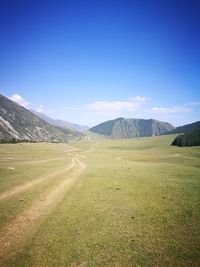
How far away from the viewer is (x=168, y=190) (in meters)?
24.7

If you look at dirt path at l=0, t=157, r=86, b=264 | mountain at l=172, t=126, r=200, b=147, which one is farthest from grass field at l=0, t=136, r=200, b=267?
mountain at l=172, t=126, r=200, b=147

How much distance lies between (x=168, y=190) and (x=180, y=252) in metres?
14.0

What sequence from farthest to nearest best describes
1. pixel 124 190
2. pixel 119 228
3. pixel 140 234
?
pixel 124 190 < pixel 119 228 < pixel 140 234

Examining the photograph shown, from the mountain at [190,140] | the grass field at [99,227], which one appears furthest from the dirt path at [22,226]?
the mountain at [190,140]

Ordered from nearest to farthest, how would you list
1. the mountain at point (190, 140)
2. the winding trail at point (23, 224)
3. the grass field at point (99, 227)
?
1. the grass field at point (99, 227)
2. the winding trail at point (23, 224)
3. the mountain at point (190, 140)

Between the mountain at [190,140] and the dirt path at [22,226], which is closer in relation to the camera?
the dirt path at [22,226]

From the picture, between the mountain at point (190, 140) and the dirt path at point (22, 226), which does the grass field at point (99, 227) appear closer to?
the dirt path at point (22, 226)

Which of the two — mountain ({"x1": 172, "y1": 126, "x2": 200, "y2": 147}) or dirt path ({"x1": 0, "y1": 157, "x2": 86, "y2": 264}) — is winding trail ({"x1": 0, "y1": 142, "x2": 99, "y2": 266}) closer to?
dirt path ({"x1": 0, "y1": 157, "x2": 86, "y2": 264})

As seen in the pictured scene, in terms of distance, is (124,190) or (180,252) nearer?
(180,252)

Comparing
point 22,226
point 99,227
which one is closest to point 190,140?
point 99,227

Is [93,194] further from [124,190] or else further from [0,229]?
[0,229]

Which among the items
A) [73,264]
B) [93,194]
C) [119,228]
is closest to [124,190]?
[93,194]

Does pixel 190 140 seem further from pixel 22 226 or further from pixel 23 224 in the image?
pixel 22 226

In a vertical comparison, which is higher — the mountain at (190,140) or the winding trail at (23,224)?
the mountain at (190,140)
